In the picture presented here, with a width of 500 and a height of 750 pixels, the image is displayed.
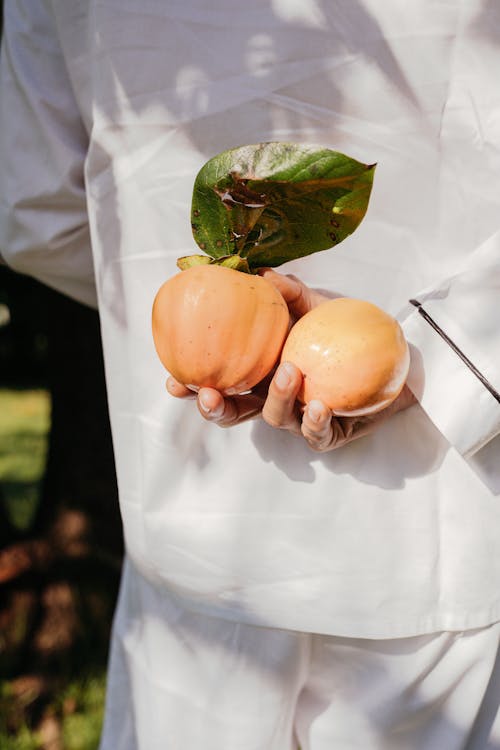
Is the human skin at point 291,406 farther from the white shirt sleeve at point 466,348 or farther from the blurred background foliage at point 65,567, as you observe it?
the blurred background foliage at point 65,567

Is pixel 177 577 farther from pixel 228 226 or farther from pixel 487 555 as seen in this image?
pixel 228 226

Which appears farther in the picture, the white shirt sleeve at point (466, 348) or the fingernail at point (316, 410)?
the white shirt sleeve at point (466, 348)

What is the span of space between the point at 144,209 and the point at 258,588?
2.05 ft

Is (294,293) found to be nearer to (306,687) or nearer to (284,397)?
(284,397)

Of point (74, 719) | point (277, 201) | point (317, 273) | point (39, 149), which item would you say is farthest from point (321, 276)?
point (74, 719)

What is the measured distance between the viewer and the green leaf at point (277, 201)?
Answer: 0.98m

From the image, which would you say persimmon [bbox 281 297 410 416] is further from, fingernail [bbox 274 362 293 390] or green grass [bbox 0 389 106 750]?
green grass [bbox 0 389 106 750]

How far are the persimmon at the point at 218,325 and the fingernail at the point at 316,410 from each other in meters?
0.08

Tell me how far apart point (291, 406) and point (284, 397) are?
3cm

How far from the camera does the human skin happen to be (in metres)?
1.01

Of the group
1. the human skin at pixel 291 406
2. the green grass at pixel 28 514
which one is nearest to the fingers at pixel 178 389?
the human skin at pixel 291 406

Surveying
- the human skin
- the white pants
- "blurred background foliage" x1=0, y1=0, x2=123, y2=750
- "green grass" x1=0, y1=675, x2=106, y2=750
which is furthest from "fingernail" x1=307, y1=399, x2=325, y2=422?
"green grass" x1=0, y1=675, x2=106, y2=750

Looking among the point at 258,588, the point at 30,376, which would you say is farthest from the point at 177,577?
the point at 30,376

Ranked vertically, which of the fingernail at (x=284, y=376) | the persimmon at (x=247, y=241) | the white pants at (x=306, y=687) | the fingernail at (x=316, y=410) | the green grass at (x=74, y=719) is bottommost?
the green grass at (x=74, y=719)
